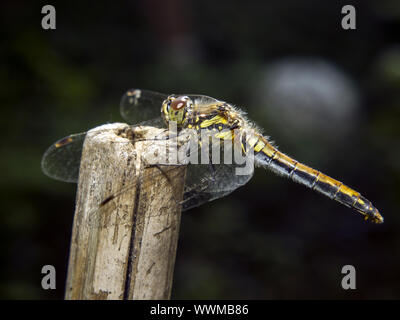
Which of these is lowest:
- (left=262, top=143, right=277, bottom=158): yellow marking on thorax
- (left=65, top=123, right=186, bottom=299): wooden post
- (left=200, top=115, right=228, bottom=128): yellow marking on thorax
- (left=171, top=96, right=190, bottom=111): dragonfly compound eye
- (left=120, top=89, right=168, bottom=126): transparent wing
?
(left=65, top=123, right=186, bottom=299): wooden post

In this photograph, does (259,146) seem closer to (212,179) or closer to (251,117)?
(212,179)

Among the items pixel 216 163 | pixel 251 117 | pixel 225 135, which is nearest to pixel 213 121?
pixel 225 135

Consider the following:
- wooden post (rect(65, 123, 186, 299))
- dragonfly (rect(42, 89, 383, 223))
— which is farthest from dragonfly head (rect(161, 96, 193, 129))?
wooden post (rect(65, 123, 186, 299))

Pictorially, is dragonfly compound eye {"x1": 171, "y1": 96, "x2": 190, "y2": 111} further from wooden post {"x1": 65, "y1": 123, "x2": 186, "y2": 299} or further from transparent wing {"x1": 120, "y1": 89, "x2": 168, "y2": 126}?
wooden post {"x1": 65, "y1": 123, "x2": 186, "y2": 299}

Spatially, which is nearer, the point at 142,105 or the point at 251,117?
the point at 142,105

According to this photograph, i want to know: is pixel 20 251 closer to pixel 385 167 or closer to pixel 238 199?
pixel 238 199

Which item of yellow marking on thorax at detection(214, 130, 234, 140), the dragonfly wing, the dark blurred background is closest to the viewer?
the dragonfly wing

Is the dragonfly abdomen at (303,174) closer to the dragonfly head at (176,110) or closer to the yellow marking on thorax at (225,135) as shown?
the yellow marking on thorax at (225,135)
